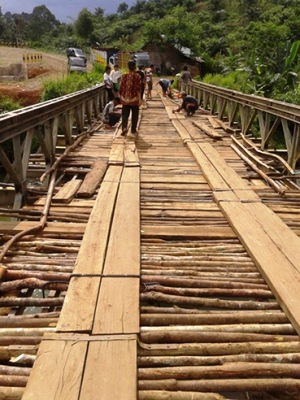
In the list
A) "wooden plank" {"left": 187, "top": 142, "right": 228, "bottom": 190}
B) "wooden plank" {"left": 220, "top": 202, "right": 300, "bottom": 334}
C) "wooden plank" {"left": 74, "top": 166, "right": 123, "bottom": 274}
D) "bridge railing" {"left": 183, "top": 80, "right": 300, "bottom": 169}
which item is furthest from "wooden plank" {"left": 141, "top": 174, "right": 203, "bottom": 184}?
"bridge railing" {"left": 183, "top": 80, "right": 300, "bottom": 169}

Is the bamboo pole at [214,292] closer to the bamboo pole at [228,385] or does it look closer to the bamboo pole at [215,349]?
the bamboo pole at [215,349]

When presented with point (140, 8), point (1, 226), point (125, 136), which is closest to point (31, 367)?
point (1, 226)

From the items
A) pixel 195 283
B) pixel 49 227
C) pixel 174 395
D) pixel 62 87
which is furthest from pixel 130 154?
pixel 62 87

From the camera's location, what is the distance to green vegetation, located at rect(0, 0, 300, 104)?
14.1 m

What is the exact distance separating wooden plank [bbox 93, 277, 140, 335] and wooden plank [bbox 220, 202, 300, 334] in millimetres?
895

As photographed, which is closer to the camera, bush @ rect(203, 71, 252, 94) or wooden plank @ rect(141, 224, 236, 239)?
wooden plank @ rect(141, 224, 236, 239)

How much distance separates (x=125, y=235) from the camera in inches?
120

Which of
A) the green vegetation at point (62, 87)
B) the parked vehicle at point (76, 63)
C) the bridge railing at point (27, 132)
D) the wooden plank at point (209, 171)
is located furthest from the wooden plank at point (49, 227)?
the parked vehicle at point (76, 63)

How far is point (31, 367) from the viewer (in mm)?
1800

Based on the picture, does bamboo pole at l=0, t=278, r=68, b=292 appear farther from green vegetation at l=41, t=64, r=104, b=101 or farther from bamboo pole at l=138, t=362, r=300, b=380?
green vegetation at l=41, t=64, r=104, b=101

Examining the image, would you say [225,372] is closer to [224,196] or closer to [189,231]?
[189,231]

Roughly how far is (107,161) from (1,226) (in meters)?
2.44

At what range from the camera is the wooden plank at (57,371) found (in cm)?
Answer: 159

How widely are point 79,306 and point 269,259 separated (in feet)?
4.67
